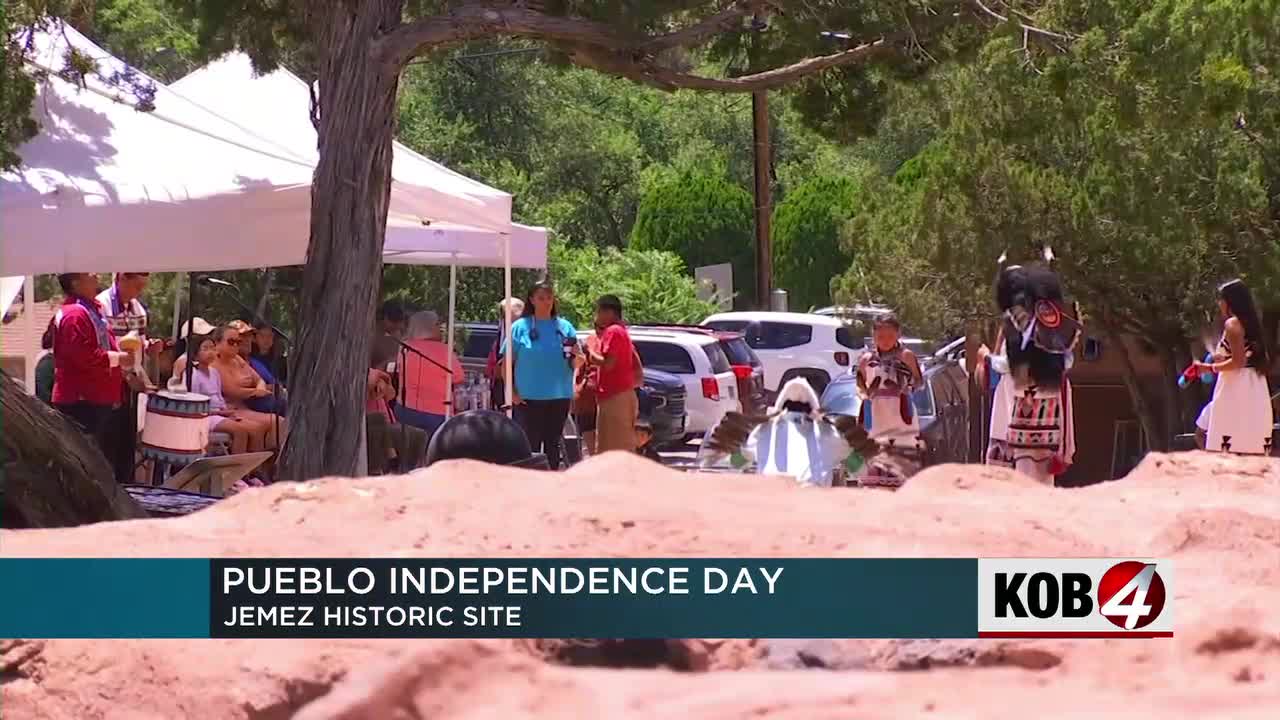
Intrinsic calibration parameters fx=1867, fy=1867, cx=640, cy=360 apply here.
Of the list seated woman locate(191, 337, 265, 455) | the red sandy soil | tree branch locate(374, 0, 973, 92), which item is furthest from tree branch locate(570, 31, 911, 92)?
the red sandy soil

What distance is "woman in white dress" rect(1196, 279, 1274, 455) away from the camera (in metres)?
10.4

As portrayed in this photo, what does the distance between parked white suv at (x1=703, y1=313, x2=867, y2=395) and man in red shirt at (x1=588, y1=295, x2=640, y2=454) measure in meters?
14.3

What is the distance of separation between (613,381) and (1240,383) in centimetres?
440

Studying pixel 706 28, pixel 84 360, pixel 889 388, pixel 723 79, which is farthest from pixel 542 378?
pixel 84 360

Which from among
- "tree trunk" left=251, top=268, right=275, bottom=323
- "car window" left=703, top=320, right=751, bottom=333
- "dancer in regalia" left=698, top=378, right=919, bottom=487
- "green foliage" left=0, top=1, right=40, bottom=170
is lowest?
"dancer in regalia" left=698, top=378, right=919, bottom=487

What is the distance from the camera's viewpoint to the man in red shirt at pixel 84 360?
32.9 ft

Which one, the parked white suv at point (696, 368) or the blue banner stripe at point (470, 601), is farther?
the parked white suv at point (696, 368)

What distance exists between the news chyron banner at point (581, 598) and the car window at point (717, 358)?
18.0 metres

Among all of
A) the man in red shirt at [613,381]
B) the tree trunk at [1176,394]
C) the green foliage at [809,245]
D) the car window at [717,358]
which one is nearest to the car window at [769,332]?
the car window at [717,358]

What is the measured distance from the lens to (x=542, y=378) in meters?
13.2

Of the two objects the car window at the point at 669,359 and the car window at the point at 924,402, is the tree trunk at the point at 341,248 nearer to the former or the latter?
the car window at the point at 924,402

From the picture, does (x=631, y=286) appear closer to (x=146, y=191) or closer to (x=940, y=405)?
(x=940, y=405)

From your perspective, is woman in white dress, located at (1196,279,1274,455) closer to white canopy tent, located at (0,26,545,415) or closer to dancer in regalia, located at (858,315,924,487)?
dancer in regalia, located at (858,315,924,487)

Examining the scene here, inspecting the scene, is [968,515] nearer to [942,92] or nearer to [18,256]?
[18,256]
